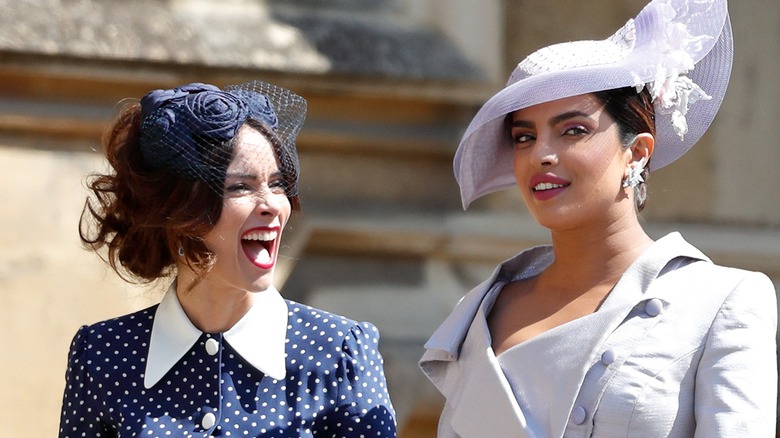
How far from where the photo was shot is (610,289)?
2.60m

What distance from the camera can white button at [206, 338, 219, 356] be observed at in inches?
101

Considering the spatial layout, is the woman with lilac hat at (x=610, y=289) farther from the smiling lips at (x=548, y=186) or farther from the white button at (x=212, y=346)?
the white button at (x=212, y=346)

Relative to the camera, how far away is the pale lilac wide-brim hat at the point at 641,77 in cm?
258

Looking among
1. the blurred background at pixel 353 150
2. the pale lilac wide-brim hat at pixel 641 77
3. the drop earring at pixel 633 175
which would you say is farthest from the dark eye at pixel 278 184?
the blurred background at pixel 353 150

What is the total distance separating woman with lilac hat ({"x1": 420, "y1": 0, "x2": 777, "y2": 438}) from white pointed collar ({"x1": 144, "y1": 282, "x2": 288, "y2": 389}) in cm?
37

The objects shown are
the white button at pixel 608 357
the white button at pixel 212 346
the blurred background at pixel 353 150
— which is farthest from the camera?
the blurred background at pixel 353 150

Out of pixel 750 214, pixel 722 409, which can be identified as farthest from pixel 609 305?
pixel 750 214

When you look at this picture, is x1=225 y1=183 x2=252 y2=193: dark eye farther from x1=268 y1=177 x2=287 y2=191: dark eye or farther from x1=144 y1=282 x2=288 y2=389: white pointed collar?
x1=144 y1=282 x2=288 y2=389: white pointed collar

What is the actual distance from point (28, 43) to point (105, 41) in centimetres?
24

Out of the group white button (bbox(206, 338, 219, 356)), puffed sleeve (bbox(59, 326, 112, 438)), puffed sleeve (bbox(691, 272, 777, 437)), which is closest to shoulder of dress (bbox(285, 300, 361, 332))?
white button (bbox(206, 338, 219, 356))

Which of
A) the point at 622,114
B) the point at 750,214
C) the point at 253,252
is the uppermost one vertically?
the point at 622,114

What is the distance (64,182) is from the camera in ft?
13.9

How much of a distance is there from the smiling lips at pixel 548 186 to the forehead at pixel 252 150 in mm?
506

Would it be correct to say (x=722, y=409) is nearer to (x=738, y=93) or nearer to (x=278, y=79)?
(x=278, y=79)
